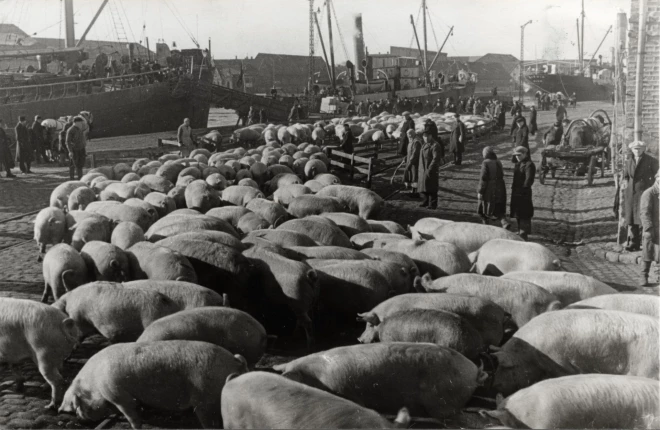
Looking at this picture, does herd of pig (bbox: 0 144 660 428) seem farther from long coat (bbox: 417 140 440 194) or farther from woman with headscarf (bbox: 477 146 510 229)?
long coat (bbox: 417 140 440 194)

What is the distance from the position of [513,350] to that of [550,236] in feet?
26.1

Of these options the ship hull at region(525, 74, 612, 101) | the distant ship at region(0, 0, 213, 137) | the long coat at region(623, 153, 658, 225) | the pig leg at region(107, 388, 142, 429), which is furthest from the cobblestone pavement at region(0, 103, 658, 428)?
the ship hull at region(525, 74, 612, 101)

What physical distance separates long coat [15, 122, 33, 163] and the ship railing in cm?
1039

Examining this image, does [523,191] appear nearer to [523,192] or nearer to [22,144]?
[523,192]

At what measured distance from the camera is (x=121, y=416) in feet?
21.7

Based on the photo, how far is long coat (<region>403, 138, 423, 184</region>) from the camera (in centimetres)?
1841

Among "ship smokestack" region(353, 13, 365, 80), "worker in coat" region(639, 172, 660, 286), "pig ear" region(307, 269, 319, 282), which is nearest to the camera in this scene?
"pig ear" region(307, 269, 319, 282)

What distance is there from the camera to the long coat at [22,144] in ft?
74.8

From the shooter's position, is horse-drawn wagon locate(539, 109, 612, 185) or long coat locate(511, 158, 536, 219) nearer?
long coat locate(511, 158, 536, 219)

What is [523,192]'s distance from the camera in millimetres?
12898

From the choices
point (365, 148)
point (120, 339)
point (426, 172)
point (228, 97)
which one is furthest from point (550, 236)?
point (228, 97)

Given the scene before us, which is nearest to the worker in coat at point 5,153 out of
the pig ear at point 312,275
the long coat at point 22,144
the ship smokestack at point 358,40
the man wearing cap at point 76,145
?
the long coat at point 22,144

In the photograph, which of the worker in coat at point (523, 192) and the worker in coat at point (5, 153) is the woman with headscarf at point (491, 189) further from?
the worker in coat at point (5, 153)

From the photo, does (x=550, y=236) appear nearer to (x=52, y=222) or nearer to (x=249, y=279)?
(x=249, y=279)
